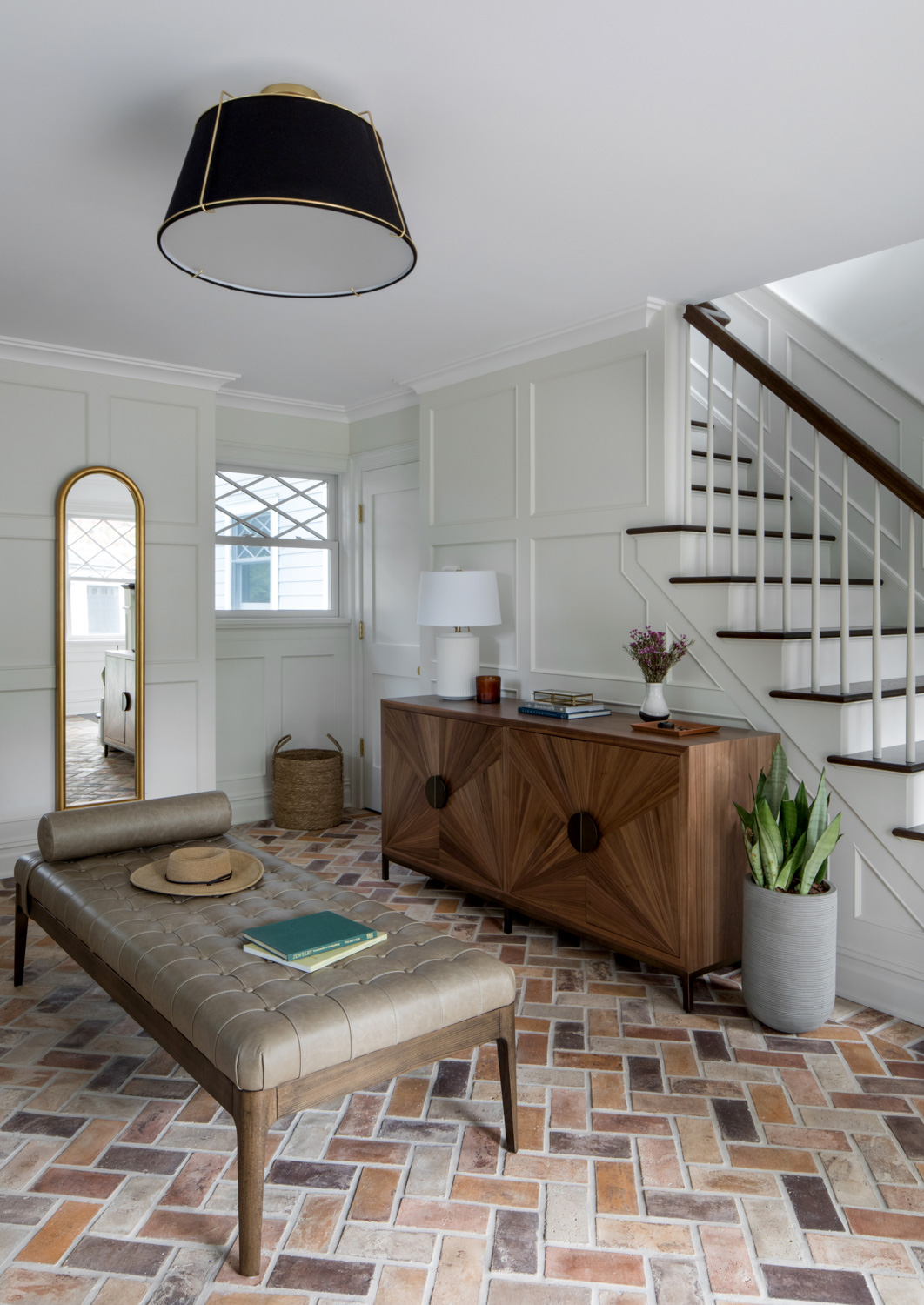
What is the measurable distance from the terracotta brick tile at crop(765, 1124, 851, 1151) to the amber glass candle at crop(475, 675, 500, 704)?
2.05 metres

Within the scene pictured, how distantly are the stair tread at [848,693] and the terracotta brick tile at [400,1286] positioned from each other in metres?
1.97

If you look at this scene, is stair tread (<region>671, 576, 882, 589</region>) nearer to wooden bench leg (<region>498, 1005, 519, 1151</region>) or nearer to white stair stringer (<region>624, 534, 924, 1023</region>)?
white stair stringer (<region>624, 534, 924, 1023</region>)

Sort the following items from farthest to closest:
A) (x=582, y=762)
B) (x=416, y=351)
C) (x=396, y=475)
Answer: (x=396, y=475) → (x=416, y=351) → (x=582, y=762)

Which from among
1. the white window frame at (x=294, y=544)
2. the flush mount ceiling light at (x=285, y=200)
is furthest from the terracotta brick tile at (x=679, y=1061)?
the white window frame at (x=294, y=544)

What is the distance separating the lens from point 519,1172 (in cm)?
197

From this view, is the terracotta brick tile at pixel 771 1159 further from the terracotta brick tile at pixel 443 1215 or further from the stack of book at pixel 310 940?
the stack of book at pixel 310 940

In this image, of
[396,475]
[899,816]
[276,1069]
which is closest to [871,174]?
[899,816]

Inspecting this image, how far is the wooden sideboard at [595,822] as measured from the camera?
108 inches

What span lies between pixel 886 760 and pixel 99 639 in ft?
11.2

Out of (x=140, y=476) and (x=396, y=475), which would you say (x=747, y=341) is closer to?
(x=396, y=475)

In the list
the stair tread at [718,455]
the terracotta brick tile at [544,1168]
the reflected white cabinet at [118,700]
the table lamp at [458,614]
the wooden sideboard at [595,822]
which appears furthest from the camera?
the reflected white cabinet at [118,700]

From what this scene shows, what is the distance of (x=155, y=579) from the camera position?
173 inches

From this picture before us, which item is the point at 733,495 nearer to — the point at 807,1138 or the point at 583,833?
the point at 583,833

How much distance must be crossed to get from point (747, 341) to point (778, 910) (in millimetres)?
2587
